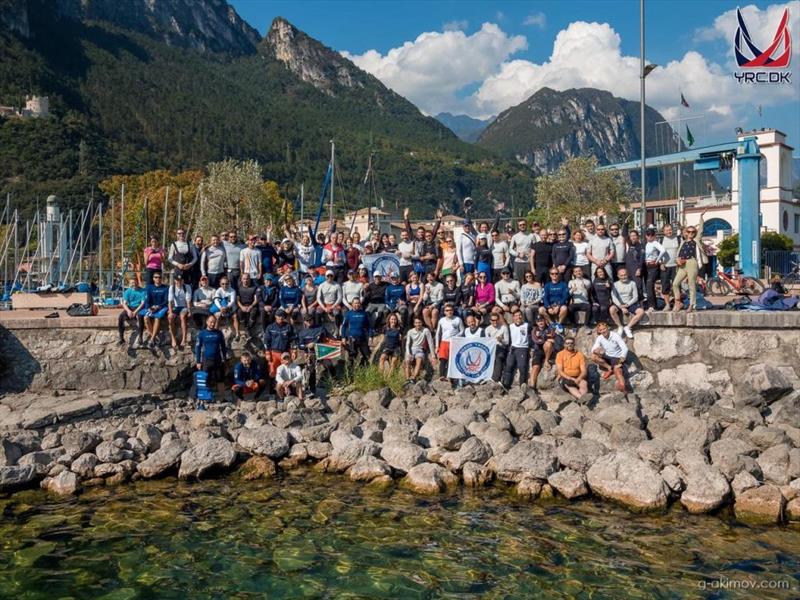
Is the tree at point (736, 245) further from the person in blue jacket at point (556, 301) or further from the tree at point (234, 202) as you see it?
the person in blue jacket at point (556, 301)

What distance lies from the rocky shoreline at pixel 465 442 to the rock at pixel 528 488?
0.02 metres

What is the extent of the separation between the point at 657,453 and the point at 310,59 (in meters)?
187

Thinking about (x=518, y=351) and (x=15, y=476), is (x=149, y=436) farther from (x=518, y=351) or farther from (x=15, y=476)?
(x=518, y=351)

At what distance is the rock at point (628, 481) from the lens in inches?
353

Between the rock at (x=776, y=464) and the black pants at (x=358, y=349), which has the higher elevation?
the black pants at (x=358, y=349)

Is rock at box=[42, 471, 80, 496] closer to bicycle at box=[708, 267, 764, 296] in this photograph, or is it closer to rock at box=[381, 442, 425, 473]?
rock at box=[381, 442, 425, 473]

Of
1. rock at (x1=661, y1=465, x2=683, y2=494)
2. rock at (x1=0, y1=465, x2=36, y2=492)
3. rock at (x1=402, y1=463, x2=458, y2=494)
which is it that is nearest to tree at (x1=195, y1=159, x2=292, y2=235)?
rock at (x1=0, y1=465, x2=36, y2=492)

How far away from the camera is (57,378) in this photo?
14.7 m

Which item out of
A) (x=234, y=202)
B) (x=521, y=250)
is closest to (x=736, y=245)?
(x=521, y=250)

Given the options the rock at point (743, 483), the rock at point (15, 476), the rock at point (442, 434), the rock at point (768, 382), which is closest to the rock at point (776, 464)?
the rock at point (743, 483)

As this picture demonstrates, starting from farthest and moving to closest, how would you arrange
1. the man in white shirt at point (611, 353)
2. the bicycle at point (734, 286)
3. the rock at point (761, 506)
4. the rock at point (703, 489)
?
1. the bicycle at point (734, 286)
2. the man in white shirt at point (611, 353)
3. the rock at point (703, 489)
4. the rock at point (761, 506)

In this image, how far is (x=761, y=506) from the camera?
8.71m

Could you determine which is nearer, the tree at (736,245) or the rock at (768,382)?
the rock at (768,382)

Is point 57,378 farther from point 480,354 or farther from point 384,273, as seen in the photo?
point 480,354
